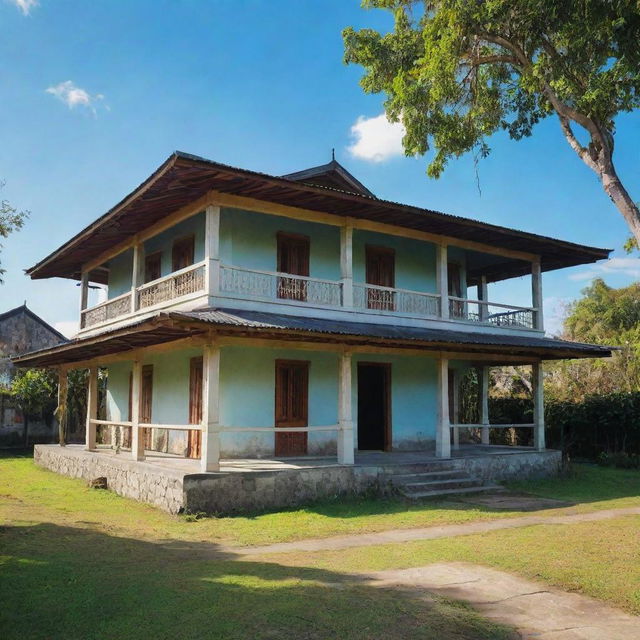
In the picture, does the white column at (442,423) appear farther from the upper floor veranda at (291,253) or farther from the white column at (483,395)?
the white column at (483,395)

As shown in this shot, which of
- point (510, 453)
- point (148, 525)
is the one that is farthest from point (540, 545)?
point (510, 453)

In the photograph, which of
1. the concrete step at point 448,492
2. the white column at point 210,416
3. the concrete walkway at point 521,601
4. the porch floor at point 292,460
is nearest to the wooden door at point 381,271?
the porch floor at point 292,460

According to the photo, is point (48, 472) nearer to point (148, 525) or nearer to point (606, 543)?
point (148, 525)

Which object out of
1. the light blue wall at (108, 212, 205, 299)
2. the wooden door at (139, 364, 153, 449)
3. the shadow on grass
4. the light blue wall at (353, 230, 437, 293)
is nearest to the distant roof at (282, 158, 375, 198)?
the light blue wall at (353, 230, 437, 293)

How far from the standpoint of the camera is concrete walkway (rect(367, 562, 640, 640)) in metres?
5.57

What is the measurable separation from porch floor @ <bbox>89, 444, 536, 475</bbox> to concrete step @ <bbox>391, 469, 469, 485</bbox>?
1.00 feet

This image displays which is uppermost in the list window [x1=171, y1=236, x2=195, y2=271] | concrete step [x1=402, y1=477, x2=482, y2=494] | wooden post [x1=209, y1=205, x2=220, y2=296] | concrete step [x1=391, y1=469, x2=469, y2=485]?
window [x1=171, y1=236, x2=195, y2=271]

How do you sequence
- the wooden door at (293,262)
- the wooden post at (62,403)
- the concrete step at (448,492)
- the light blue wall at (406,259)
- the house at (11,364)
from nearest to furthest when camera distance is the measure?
the concrete step at (448,492)
the wooden door at (293,262)
the light blue wall at (406,259)
the wooden post at (62,403)
the house at (11,364)

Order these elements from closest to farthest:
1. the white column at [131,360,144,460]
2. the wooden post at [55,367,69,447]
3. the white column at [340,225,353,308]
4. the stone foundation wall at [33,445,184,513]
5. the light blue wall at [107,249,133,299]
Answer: the stone foundation wall at [33,445,184,513], the white column at [131,360,144,460], the white column at [340,225,353,308], the wooden post at [55,367,69,447], the light blue wall at [107,249,133,299]

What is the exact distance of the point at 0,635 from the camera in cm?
512

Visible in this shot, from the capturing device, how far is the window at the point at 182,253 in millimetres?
15875

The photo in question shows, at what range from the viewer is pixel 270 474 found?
11742 mm

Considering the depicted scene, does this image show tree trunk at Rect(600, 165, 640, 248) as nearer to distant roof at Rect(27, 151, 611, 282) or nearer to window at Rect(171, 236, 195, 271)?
distant roof at Rect(27, 151, 611, 282)

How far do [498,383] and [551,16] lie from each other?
2048cm
